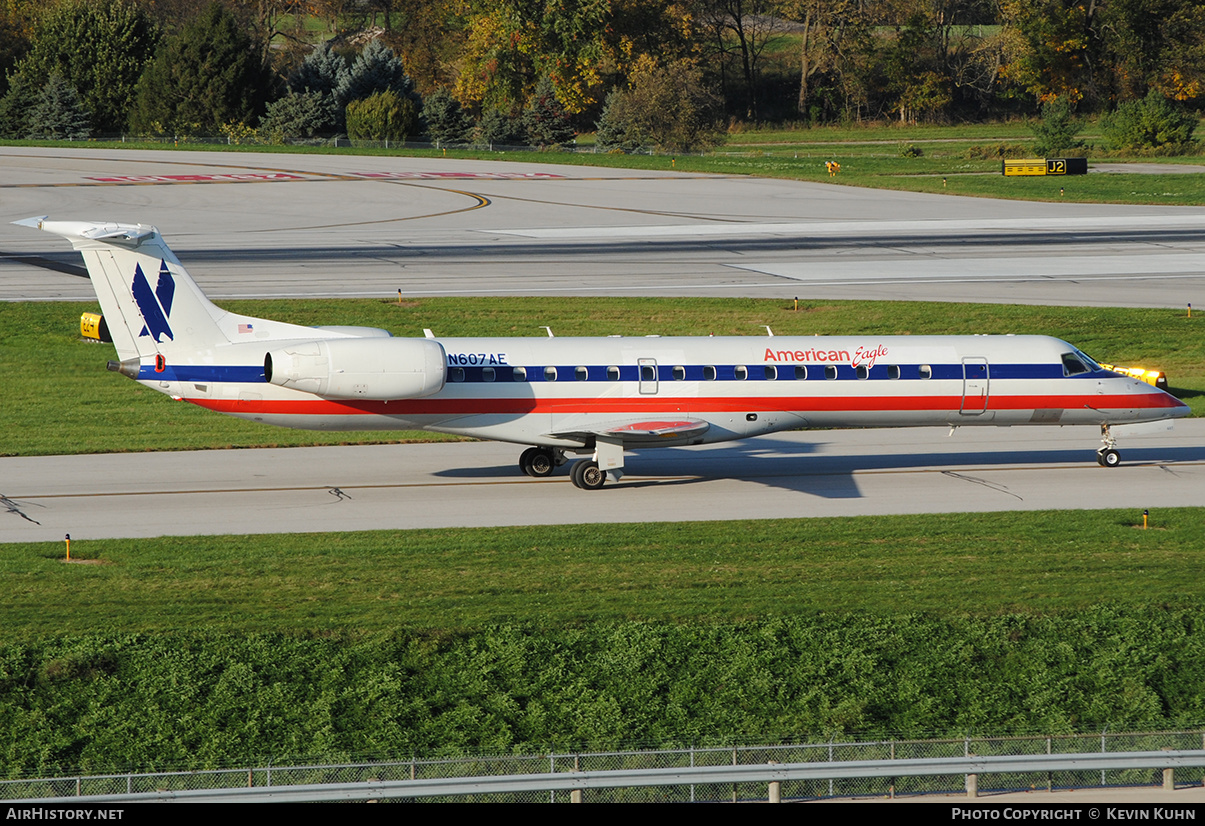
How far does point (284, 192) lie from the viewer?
7075 centimetres

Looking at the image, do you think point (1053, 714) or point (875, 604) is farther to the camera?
point (875, 604)

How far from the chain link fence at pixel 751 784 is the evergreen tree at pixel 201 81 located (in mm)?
86878

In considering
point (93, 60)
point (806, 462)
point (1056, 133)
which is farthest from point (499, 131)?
point (806, 462)

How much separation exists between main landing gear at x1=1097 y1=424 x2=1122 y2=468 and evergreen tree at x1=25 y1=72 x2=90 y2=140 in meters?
85.5

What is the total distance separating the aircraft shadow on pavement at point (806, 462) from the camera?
29031 mm

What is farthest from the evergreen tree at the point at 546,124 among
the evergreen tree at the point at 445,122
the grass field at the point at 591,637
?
the grass field at the point at 591,637

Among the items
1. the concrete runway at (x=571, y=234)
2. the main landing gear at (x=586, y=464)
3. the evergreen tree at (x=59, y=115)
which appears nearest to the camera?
the main landing gear at (x=586, y=464)

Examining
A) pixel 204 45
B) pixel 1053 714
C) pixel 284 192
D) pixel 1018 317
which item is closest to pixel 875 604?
pixel 1053 714

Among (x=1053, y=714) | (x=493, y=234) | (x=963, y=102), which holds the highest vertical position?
(x=963, y=102)

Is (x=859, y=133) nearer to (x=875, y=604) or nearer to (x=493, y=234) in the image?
(x=493, y=234)

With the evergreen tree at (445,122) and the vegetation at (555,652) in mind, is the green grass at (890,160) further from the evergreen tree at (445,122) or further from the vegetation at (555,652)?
the vegetation at (555,652)

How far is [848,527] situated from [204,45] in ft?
273

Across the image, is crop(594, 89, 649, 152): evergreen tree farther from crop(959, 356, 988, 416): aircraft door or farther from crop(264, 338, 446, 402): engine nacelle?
crop(264, 338, 446, 402): engine nacelle
